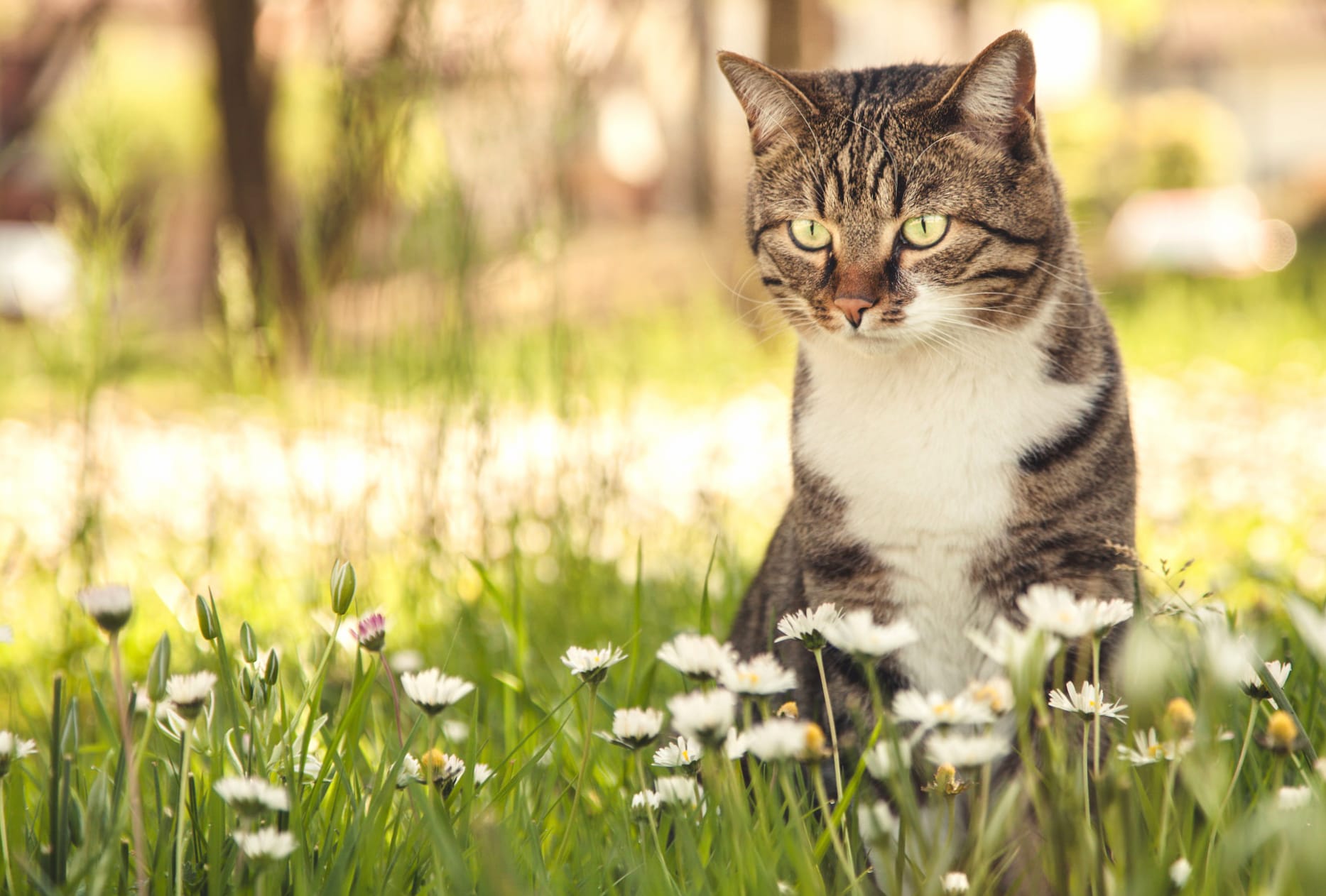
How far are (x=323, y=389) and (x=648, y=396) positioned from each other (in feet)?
13.1

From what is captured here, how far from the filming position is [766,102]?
2.16 m

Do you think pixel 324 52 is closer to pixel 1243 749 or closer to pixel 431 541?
pixel 431 541

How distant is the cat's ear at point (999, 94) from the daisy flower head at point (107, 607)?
145 centimetres

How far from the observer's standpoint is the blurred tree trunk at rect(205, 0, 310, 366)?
7285mm

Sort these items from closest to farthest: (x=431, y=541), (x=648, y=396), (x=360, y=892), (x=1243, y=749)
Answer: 1. (x=1243, y=749)
2. (x=360, y=892)
3. (x=431, y=541)
4. (x=648, y=396)

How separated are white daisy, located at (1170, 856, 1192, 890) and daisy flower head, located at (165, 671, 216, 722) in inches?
39.5

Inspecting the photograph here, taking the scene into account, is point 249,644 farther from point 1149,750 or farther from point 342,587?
Answer: point 1149,750

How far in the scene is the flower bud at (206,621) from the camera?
4.35 feet

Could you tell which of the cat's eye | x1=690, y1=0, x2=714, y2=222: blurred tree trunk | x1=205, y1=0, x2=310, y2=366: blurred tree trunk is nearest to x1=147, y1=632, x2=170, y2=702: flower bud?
the cat's eye

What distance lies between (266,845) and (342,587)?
1.03ft

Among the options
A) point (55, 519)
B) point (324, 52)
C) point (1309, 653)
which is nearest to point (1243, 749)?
point (1309, 653)

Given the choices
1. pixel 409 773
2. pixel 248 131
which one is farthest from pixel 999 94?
pixel 248 131

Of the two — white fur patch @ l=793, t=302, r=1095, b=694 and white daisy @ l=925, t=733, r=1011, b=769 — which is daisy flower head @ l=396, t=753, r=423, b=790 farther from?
white fur patch @ l=793, t=302, r=1095, b=694

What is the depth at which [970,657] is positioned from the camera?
1.83m
